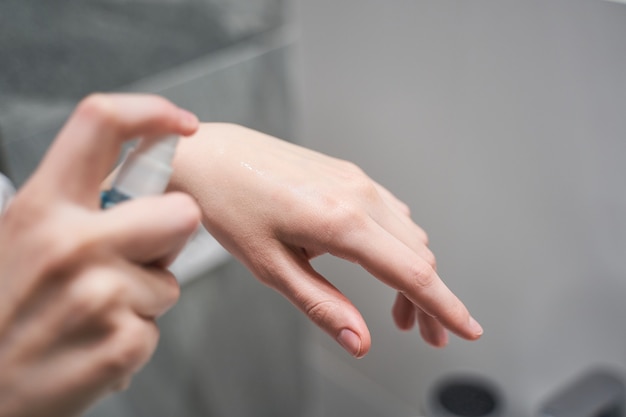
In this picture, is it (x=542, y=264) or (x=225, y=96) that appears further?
(x=225, y=96)

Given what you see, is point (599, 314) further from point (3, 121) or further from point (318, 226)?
point (3, 121)

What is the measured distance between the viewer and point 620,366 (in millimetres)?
947

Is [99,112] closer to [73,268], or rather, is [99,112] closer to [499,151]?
[73,268]

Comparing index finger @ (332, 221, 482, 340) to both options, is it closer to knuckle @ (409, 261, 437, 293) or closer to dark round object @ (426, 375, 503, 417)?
knuckle @ (409, 261, 437, 293)

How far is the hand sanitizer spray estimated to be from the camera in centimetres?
41

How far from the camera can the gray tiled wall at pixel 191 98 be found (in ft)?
2.85

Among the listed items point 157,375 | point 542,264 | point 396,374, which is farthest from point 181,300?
point 542,264

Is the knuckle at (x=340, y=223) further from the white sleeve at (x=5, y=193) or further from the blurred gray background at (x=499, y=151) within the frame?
the blurred gray background at (x=499, y=151)

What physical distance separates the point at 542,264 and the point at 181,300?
0.61m

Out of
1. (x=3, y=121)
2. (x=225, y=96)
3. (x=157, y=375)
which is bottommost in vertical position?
(x=157, y=375)

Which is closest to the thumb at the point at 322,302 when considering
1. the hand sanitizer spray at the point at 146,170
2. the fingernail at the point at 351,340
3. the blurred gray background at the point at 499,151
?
the fingernail at the point at 351,340

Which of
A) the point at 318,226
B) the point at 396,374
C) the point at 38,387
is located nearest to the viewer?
the point at 38,387

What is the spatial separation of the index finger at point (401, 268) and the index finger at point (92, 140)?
212mm

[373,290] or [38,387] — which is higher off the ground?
[38,387]
